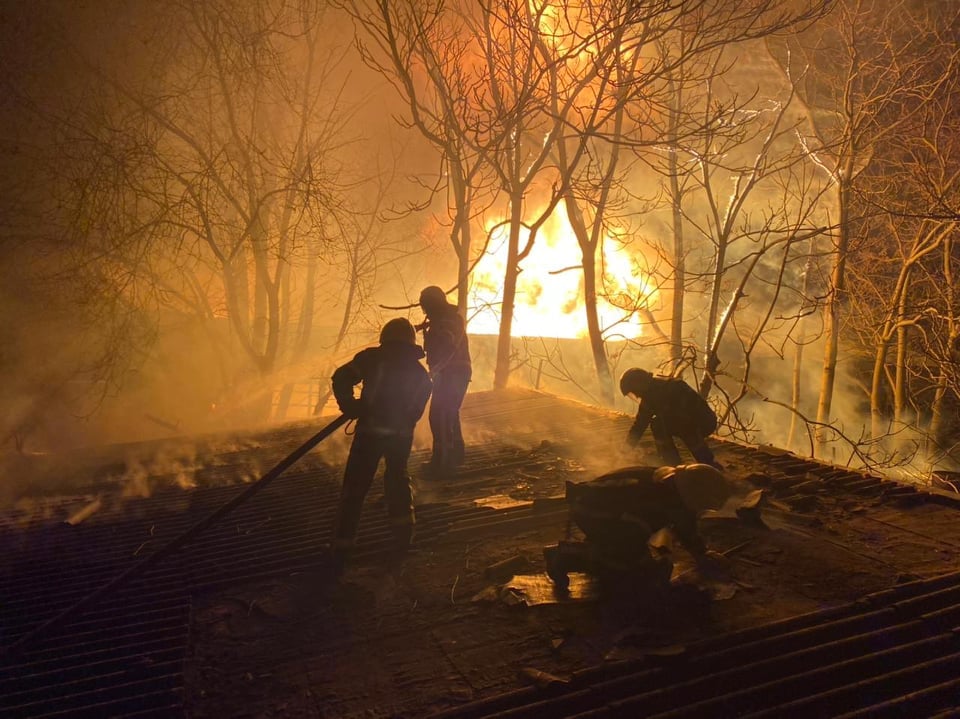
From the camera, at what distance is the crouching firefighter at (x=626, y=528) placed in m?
4.23

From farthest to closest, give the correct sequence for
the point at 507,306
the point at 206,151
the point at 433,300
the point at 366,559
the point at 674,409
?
the point at 206,151 < the point at 507,306 < the point at 433,300 < the point at 674,409 < the point at 366,559

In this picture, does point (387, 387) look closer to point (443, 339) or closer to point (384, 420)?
point (384, 420)

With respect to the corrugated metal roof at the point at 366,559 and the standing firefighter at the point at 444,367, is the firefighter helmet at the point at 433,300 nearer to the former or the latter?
the standing firefighter at the point at 444,367

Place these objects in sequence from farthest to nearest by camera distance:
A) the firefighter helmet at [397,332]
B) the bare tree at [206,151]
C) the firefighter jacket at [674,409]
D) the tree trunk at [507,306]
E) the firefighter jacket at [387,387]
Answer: the tree trunk at [507,306] < the bare tree at [206,151] < the firefighter jacket at [674,409] < the firefighter helmet at [397,332] < the firefighter jacket at [387,387]

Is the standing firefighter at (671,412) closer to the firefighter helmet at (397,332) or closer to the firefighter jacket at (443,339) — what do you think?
the firefighter jacket at (443,339)

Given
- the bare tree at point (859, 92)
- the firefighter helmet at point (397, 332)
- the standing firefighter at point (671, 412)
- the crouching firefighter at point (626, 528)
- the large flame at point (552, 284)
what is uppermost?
the bare tree at point (859, 92)

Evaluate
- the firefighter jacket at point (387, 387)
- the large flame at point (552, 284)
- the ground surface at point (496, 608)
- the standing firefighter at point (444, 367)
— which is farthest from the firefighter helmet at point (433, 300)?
the large flame at point (552, 284)

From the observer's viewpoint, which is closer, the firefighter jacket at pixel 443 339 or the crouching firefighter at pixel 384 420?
the crouching firefighter at pixel 384 420

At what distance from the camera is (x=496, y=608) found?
13.8 ft

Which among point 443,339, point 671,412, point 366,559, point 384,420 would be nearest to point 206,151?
point 443,339

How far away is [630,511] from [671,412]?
8.11ft

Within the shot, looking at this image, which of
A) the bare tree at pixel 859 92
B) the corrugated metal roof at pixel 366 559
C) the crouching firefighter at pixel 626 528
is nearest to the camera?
the corrugated metal roof at pixel 366 559

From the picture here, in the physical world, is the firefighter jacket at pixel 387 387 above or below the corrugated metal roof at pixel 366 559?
above

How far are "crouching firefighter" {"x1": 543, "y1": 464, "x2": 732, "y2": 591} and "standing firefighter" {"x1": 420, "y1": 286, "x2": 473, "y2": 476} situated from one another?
2.91m
